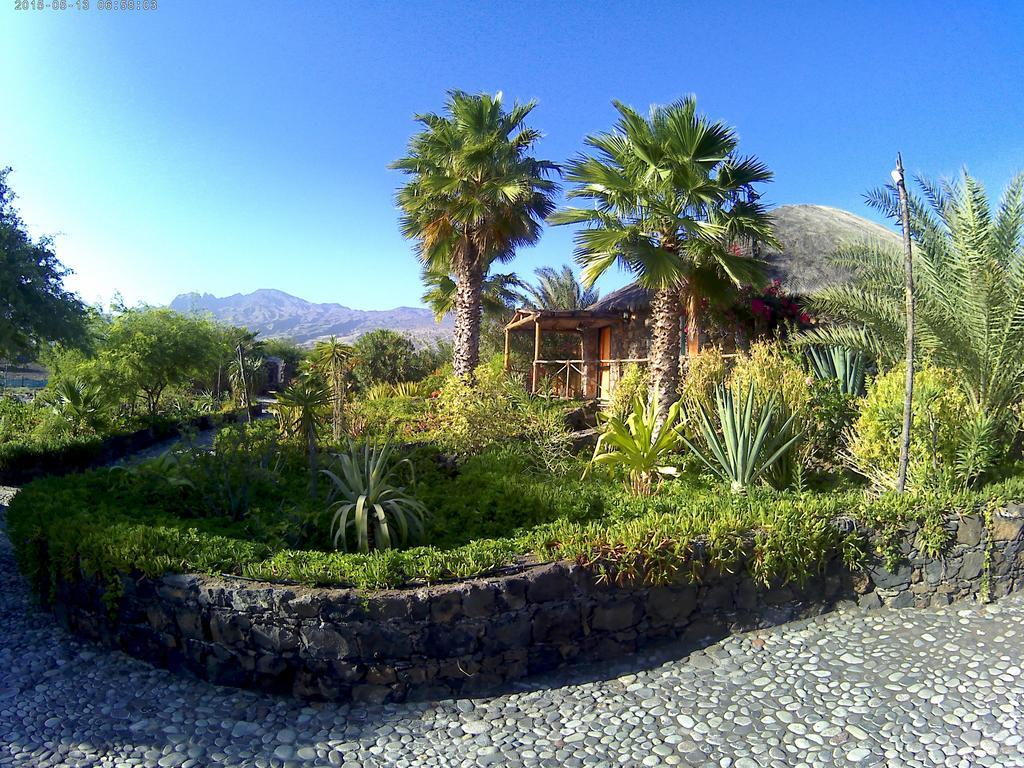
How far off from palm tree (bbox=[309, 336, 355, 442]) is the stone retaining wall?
5.69 metres

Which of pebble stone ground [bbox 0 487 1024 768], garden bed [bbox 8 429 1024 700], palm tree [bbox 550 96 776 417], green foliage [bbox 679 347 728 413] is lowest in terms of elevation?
pebble stone ground [bbox 0 487 1024 768]

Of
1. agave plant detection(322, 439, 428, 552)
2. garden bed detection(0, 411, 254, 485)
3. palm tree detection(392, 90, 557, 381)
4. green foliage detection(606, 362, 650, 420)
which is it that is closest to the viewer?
agave plant detection(322, 439, 428, 552)

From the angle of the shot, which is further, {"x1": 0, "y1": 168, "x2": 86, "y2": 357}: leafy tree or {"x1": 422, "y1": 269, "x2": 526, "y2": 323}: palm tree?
{"x1": 422, "y1": 269, "x2": 526, "y2": 323}: palm tree

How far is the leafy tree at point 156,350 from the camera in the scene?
54.2 feet

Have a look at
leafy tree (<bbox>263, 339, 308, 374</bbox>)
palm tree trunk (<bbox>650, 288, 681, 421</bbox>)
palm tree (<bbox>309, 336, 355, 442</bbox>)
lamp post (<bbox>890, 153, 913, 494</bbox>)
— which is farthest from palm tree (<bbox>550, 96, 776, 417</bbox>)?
leafy tree (<bbox>263, 339, 308, 374</bbox>)

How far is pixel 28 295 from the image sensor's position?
8133mm

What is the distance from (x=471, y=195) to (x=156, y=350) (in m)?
9.70

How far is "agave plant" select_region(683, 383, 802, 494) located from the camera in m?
6.71

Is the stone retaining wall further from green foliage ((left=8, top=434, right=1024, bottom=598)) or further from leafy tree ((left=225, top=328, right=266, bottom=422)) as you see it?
leafy tree ((left=225, top=328, right=266, bottom=422))

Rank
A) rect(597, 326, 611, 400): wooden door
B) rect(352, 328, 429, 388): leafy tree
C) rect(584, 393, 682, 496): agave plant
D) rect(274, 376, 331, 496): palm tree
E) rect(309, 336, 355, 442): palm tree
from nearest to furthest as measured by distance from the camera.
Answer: rect(584, 393, 682, 496): agave plant < rect(274, 376, 331, 496): palm tree < rect(309, 336, 355, 442): palm tree < rect(597, 326, 611, 400): wooden door < rect(352, 328, 429, 388): leafy tree

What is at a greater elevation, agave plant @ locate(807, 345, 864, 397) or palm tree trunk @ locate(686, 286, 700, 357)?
palm tree trunk @ locate(686, 286, 700, 357)

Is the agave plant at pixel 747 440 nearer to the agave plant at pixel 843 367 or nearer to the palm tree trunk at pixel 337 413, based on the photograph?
the agave plant at pixel 843 367

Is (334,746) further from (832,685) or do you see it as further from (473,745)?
(832,685)

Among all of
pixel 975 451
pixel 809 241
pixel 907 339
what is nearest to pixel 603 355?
pixel 809 241
